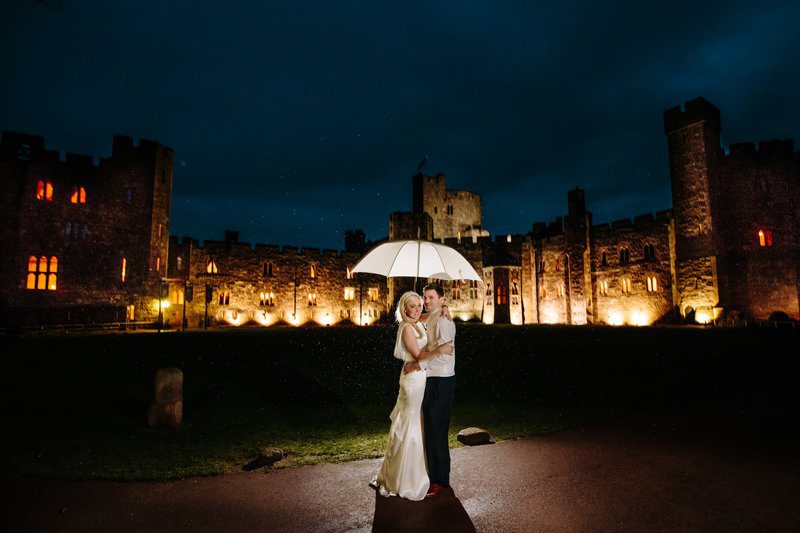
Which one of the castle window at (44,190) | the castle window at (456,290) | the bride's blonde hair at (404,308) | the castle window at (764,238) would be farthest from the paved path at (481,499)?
the castle window at (456,290)

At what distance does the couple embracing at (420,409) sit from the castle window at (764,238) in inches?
1266

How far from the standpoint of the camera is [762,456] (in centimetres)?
555

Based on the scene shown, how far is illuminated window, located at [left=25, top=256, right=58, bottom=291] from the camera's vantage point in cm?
2538

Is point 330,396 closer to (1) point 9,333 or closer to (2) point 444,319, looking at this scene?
(2) point 444,319

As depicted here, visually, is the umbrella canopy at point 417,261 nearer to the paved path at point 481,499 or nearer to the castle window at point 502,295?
the paved path at point 481,499

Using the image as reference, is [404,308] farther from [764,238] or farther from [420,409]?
[764,238]

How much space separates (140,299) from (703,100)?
39733 mm

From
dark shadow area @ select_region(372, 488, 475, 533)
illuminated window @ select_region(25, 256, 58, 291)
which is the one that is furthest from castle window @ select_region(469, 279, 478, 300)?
dark shadow area @ select_region(372, 488, 475, 533)

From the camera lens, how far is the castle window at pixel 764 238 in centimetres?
2739

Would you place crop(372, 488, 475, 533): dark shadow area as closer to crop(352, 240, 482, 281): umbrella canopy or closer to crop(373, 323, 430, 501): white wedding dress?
crop(373, 323, 430, 501): white wedding dress

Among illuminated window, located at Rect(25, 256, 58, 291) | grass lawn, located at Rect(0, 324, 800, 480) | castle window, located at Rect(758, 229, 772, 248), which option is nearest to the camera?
grass lawn, located at Rect(0, 324, 800, 480)

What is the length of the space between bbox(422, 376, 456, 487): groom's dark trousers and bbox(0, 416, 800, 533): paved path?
0.26 meters

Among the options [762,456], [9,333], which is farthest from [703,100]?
[9,333]

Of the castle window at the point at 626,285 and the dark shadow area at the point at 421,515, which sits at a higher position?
the castle window at the point at 626,285
